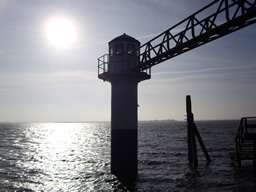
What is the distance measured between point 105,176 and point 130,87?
860 centimetres

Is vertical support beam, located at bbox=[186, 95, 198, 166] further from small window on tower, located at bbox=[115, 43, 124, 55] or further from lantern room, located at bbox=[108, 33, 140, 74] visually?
small window on tower, located at bbox=[115, 43, 124, 55]

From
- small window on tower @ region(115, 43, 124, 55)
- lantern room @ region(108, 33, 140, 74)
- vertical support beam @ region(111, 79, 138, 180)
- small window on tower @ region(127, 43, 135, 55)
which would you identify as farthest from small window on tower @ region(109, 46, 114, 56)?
vertical support beam @ region(111, 79, 138, 180)

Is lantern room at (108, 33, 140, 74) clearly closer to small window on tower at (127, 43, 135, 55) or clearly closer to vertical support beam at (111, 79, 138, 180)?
small window on tower at (127, 43, 135, 55)

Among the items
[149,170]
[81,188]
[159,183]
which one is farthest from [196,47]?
[149,170]

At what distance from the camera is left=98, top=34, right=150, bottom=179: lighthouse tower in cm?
1676

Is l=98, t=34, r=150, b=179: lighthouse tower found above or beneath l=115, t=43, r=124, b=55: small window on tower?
beneath

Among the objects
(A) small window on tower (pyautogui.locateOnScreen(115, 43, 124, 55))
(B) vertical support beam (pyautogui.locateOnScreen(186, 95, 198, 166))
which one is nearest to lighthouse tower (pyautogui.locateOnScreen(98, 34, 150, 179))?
(A) small window on tower (pyautogui.locateOnScreen(115, 43, 124, 55))

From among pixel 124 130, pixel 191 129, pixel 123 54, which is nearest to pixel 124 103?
pixel 124 130

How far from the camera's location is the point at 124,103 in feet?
55.6

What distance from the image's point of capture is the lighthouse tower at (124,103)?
16.8 m

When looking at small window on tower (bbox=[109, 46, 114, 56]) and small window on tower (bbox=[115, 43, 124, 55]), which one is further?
small window on tower (bbox=[109, 46, 114, 56])

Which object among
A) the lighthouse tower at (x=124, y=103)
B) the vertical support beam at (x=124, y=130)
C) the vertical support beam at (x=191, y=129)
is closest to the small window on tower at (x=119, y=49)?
the lighthouse tower at (x=124, y=103)

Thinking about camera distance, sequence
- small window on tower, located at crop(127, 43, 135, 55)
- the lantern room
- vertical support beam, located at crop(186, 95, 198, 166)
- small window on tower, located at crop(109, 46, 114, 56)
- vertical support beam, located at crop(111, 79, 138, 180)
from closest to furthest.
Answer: vertical support beam, located at crop(111, 79, 138, 180)
the lantern room
small window on tower, located at crop(127, 43, 135, 55)
small window on tower, located at crop(109, 46, 114, 56)
vertical support beam, located at crop(186, 95, 198, 166)

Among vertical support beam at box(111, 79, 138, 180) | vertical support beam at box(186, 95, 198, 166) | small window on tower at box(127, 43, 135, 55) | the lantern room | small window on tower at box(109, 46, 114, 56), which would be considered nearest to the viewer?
vertical support beam at box(111, 79, 138, 180)
